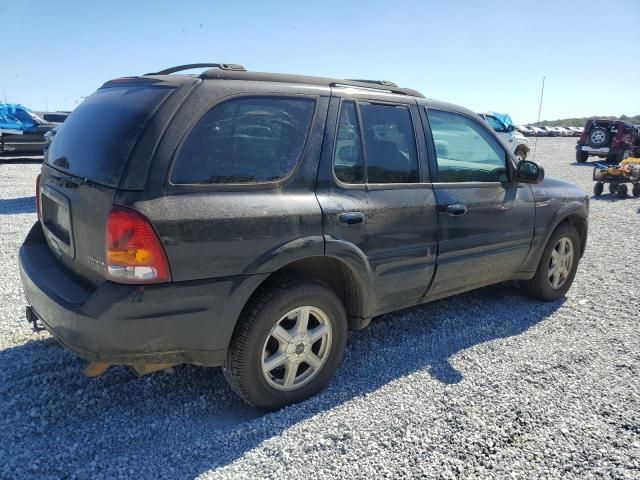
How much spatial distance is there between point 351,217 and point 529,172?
195 centimetres

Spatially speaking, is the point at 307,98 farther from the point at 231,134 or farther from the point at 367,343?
the point at 367,343

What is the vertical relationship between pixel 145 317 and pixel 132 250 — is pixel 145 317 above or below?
below

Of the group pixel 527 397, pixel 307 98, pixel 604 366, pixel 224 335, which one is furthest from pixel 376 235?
pixel 604 366

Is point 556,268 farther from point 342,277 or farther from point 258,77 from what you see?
point 258,77

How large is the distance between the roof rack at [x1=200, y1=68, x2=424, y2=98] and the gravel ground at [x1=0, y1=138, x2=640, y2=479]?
1.87 metres

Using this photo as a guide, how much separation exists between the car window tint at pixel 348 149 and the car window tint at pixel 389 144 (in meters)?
0.07

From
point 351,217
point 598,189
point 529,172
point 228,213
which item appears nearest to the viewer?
point 228,213

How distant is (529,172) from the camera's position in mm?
4102

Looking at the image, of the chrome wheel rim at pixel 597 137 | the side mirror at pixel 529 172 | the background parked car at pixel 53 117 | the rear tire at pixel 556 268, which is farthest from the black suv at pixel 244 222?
the chrome wheel rim at pixel 597 137

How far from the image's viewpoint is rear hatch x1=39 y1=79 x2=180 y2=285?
2.42m

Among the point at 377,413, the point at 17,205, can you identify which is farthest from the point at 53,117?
the point at 377,413

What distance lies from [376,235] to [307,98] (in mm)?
925

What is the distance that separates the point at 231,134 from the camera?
2.61m

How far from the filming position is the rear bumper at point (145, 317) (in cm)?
234
